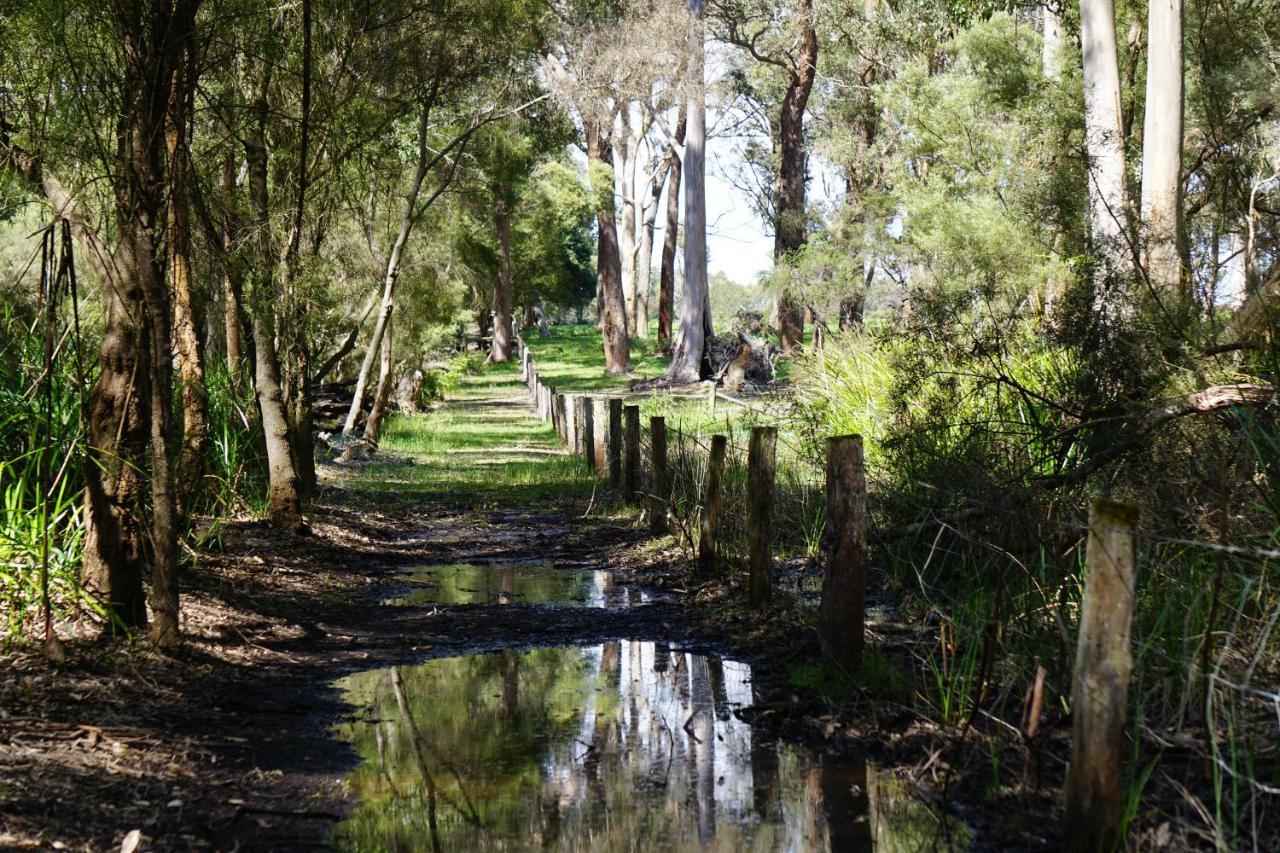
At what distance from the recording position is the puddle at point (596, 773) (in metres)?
4.44

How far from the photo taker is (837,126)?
122 ft

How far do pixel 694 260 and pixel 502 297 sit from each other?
56.5 feet

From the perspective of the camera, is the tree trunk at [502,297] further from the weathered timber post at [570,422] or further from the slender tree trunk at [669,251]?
the weathered timber post at [570,422]

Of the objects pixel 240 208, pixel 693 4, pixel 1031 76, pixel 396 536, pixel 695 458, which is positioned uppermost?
pixel 693 4

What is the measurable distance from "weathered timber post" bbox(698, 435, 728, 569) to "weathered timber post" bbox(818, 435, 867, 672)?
246cm

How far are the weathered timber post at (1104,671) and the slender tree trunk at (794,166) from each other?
29.3 m

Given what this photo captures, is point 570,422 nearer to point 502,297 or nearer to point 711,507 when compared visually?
point 711,507

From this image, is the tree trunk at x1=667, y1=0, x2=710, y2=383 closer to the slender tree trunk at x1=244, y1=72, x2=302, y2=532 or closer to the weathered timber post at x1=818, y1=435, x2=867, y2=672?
the slender tree trunk at x1=244, y1=72, x2=302, y2=532

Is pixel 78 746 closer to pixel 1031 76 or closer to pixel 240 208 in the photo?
pixel 240 208

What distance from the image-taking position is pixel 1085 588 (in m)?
3.83

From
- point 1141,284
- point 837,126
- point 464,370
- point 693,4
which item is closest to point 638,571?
point 1141,284

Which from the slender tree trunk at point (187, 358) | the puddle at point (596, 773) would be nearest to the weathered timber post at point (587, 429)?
the slender tree trunk at point (187, 358)

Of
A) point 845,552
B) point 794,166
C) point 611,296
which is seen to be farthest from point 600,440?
point 611,296

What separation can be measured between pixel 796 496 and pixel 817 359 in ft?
11.0
